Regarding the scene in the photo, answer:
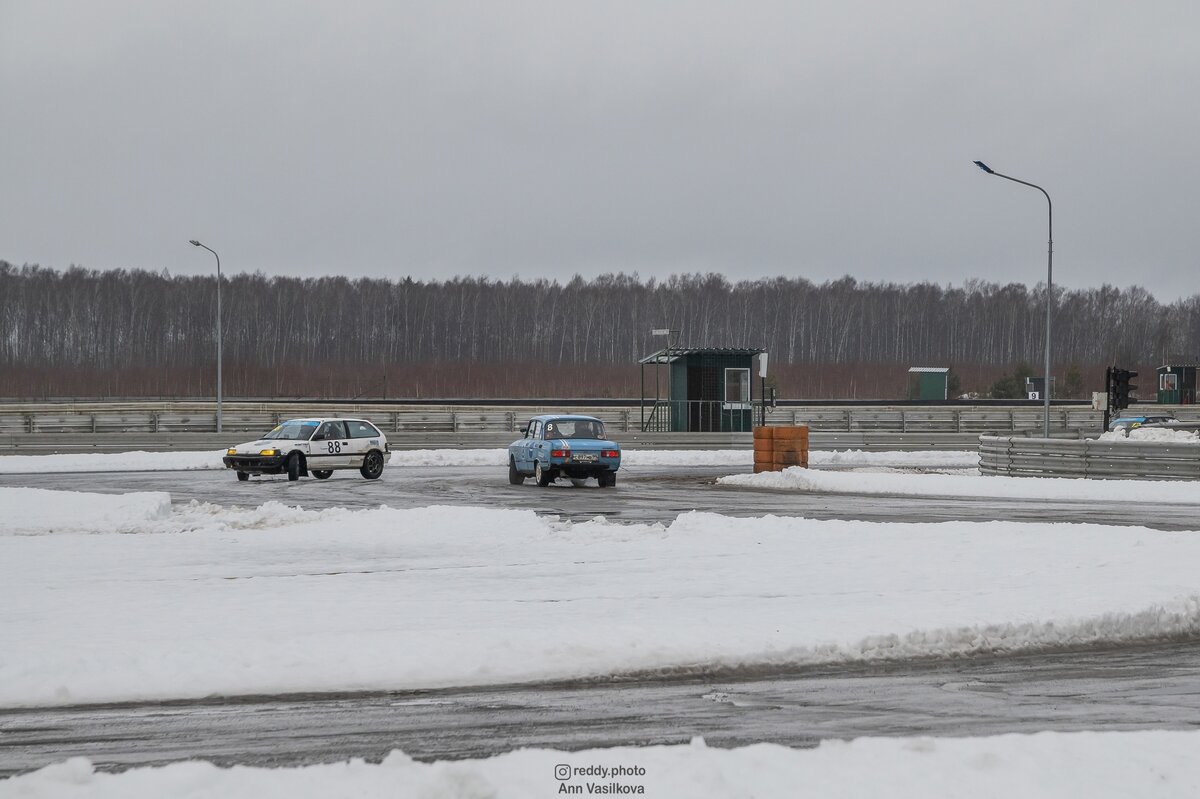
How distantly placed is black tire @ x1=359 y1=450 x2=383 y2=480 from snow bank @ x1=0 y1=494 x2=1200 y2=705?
12706mm

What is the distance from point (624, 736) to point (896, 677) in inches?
89.9

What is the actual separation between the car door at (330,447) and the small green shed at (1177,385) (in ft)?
208

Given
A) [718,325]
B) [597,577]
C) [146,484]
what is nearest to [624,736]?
[597,577]

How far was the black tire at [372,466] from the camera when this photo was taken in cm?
2900

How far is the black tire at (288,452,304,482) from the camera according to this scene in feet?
90.7

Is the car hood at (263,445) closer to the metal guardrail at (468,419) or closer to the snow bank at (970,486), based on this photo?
the snow bank at (970,486)

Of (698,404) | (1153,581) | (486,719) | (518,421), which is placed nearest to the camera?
(486,719)

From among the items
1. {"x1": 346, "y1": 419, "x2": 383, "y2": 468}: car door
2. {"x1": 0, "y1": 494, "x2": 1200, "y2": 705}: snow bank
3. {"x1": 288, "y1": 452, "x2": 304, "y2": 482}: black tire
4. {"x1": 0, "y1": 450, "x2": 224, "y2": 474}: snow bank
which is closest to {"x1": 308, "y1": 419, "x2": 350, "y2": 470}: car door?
{"x1": 346, "y1": 419, "x2": 383, "y2": 468}: car door

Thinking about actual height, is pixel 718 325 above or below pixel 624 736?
above

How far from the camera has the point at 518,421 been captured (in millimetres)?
52438

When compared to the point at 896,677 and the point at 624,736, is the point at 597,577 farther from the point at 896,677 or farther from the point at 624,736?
the point at 624,736

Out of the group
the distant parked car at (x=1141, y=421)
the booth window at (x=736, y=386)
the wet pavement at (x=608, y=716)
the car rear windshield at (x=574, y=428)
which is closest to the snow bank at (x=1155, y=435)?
the distant parked car at (x=1141, y=421)

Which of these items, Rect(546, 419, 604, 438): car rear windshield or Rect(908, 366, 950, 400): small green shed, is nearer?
Rect(546, 419, 604, 438): car rear windshield

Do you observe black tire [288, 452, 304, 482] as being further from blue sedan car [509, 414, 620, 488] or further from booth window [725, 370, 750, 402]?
booth window [725, 370, 750, 402]
